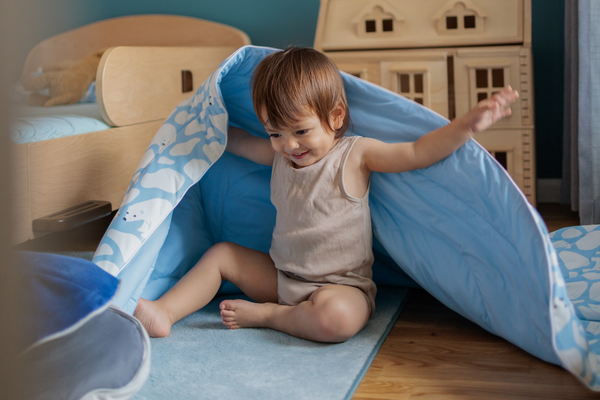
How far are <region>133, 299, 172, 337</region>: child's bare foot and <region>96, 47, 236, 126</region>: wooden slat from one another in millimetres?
702

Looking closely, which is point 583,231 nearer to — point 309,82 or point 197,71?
point 309,82

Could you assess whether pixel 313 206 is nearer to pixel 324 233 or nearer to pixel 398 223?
pixel 324 233

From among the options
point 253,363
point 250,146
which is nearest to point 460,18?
point 250,146

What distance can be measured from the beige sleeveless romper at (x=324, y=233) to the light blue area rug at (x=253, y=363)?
0.09 metres

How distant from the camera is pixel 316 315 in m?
0.92

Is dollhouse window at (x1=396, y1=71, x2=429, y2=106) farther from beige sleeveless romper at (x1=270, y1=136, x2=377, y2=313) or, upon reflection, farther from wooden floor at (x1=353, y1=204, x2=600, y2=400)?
wooden floor at (x1=353, y1=204, x2=600, y2=400)

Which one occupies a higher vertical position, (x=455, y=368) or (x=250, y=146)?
(x=250, y=146)

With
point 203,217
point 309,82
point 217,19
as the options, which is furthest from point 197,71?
point 309,82

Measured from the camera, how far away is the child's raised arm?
899 millimetres

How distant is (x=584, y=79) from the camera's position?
55.2 inches

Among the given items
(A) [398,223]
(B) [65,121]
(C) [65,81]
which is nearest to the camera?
(A) [398,223]

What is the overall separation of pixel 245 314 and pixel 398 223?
1.13 ft

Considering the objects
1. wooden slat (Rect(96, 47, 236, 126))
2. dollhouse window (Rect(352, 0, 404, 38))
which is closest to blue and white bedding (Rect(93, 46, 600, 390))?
wooden slat (Rect(96, 47, 236, 126))

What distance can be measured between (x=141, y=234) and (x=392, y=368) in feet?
1.60
